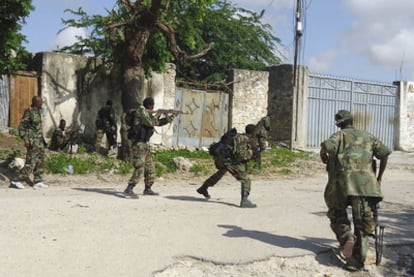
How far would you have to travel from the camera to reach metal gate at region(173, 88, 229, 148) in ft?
55.8

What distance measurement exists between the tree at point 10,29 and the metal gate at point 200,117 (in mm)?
6223

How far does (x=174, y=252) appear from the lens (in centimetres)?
593

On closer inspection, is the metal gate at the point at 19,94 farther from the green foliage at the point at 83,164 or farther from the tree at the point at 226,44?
the tree at the point at 226,44

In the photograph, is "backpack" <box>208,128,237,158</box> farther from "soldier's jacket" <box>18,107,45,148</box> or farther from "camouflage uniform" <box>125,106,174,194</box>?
"soldier's jacket" <box>18,107,45,148</box>

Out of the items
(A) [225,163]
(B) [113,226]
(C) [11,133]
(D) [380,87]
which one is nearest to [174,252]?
(B) [113,226]

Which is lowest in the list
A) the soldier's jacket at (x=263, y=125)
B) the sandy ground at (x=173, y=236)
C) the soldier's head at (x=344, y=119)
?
the sandy ground at (x=173, y=236)

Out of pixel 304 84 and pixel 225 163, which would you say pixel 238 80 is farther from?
pixel 225 163

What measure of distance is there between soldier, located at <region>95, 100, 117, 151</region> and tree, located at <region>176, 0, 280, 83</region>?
9.51 metres

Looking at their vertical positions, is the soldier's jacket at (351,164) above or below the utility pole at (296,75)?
below

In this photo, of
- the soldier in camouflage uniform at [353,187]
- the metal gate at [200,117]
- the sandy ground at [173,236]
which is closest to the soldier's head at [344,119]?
the soldier in camouflage uniform at [353,187]

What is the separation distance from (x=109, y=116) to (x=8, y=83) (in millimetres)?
2484

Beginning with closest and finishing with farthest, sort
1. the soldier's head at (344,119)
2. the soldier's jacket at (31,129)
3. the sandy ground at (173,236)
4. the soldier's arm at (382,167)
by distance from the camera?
1. the sandy ground at (173,236)
2. the soldier's arm at (382,167)
3. the soldier's head at (344,119)
4. the soldier's jacket at (31,129)

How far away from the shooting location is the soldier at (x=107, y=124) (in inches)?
563

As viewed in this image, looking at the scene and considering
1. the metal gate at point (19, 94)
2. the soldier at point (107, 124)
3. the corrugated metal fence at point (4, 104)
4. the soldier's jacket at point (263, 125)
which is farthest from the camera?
the soldier's jacket at point (263, 125)
